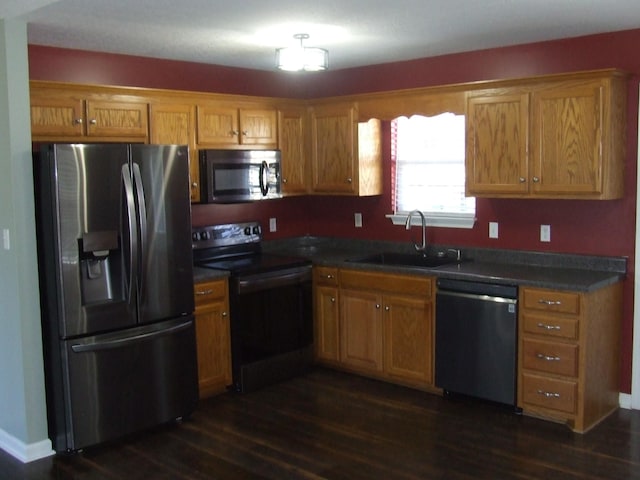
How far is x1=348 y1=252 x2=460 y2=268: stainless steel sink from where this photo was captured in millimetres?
5242

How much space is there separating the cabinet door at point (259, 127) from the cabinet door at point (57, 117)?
1.28m

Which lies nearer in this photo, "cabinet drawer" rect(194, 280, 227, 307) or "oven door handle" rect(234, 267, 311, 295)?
"cabinet drawer" rect(194, 280, 227, 307)

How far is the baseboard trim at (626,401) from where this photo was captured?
4477 mm

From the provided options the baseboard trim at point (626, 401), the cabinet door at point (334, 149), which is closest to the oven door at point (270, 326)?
the cabinet door at point (334, 149)

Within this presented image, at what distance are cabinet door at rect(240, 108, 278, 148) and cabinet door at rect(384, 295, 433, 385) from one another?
4.94 ft

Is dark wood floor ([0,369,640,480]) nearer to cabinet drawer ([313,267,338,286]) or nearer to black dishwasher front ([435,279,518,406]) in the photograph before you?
black dishwasher front ([435,279,518,406])

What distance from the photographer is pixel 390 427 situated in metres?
4.25

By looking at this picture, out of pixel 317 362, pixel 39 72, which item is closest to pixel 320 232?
pixel 317 362

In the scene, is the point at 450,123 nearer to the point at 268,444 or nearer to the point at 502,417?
the point at 502,417

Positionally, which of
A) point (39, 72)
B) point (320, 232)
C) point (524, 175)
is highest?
point (39, 72)

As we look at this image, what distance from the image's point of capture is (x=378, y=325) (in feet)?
16.5

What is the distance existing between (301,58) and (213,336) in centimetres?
191

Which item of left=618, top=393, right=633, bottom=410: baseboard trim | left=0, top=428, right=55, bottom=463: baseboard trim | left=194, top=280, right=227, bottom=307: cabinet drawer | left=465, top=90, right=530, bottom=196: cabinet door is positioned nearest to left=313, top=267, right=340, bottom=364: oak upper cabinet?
left=194, top=280, right=227, bottom=307: cabinet drawer

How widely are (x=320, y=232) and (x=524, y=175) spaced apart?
2152 millimetres
